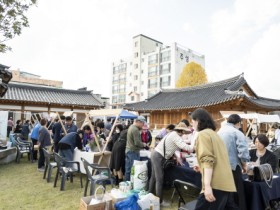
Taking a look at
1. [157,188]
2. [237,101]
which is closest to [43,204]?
[157,188]

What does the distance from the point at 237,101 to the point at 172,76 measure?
28276mm

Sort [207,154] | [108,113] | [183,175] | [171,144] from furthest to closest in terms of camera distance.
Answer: [108,113] < [183,175] < [171,144] < [207,154]

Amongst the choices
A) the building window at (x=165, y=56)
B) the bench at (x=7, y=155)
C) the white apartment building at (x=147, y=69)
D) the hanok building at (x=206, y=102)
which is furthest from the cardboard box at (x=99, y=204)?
the building window at (x=165, y=56)

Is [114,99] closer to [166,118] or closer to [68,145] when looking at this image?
[166,118]

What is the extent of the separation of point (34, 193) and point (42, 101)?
53.3ft

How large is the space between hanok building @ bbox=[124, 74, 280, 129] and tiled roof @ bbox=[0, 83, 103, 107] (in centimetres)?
512

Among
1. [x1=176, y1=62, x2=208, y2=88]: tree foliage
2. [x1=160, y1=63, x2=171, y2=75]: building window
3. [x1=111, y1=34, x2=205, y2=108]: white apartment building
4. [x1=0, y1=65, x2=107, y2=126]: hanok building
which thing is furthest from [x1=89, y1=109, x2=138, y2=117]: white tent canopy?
[x1=160, y1=63, x2=171, y2=75]: building window

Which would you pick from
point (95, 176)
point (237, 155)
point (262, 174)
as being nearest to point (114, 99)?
point (95, 176)

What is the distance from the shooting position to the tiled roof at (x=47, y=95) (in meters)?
20.0

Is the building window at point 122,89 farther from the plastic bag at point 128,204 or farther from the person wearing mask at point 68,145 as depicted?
the plastic bag at point 128,204

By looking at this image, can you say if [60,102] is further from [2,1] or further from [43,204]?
[43,204]

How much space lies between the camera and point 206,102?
56.5ft

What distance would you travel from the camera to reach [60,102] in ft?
69.9

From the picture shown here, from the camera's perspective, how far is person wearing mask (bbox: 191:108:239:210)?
2.38 m
